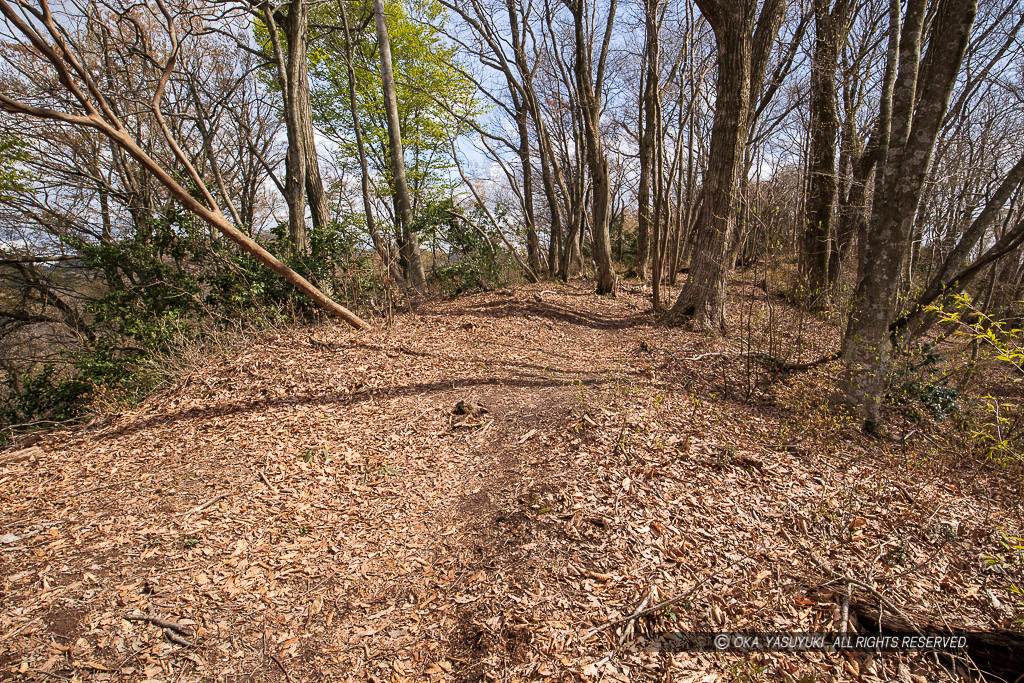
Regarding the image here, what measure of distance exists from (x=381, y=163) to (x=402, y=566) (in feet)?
61.2

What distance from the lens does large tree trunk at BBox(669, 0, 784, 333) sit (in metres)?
6.05

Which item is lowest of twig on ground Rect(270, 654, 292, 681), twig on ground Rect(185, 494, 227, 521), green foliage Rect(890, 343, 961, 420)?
twig on ground Rect(270, 654, 292, 681)

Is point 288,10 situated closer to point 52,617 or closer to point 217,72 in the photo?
point 217,72

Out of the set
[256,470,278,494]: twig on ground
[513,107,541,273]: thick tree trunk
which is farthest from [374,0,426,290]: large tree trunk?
[256,470,278,494]: twig on ground

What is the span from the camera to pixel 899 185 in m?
3.93

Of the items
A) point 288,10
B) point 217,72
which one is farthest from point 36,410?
point 217,72

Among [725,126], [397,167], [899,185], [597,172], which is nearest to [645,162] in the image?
[597,172]

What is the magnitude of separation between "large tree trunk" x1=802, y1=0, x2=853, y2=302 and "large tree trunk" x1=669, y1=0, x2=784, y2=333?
2.82 meters

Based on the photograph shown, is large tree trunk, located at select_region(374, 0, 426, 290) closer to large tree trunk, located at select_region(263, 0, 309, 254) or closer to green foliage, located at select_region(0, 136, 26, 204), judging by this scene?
large tree trunk, located at select_region(263, 0, 309, 254)

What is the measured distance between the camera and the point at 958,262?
4906 mm

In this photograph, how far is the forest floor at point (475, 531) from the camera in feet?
7.55

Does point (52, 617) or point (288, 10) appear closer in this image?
point (52, 617)

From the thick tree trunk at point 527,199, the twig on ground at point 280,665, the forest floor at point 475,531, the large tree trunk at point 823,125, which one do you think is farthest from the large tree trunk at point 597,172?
the twig on ground at point 280,665

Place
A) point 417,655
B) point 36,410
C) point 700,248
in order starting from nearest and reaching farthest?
1. point 417,655
2. point 36,410
3. point 700,248
